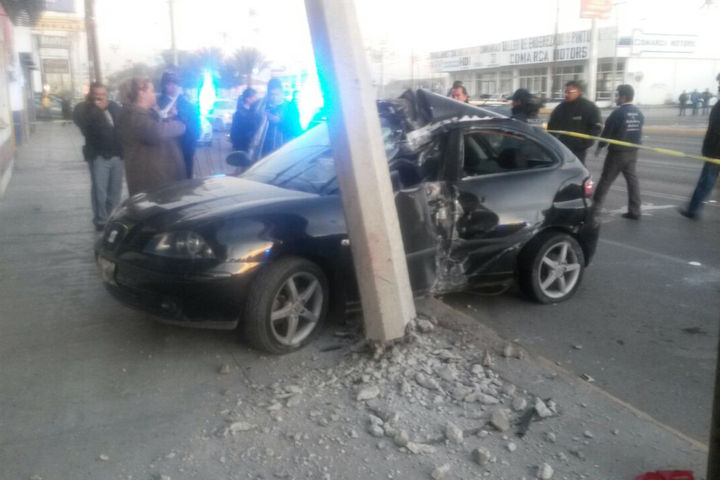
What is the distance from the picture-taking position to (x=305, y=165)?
5.34m

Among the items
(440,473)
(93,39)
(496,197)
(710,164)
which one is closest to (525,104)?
(710,164)

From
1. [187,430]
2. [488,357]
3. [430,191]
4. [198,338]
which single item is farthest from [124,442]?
[430,191]

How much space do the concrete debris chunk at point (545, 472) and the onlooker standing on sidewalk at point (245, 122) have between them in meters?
6.99

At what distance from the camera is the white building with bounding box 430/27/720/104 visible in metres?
54.4

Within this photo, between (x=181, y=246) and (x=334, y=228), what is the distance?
3.22 feet

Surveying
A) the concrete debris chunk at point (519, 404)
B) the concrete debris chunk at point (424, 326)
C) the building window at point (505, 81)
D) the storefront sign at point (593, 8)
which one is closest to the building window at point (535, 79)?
the building window at point (505, 81)

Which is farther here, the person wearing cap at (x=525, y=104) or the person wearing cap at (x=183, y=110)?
the person wearing cap at (x=525, y=104)

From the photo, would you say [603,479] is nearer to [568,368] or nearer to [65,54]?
[568,368]

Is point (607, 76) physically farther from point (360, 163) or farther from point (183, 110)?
point (360, 163)

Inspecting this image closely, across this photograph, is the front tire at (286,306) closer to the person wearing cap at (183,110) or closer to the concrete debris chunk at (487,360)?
the concrete debris chunk at (487,360)

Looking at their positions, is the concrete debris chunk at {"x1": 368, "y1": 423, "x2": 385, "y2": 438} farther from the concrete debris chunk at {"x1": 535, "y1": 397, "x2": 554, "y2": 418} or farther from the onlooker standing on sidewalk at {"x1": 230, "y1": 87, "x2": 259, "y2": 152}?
the onlooker standing on sidewalk at {"x1": 230, "y1": 87, "x2": 259, "y2": 152}

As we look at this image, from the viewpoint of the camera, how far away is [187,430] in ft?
11.8

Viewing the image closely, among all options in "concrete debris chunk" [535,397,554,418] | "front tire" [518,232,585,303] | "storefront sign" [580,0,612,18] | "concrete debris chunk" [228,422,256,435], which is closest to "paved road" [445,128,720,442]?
"front tire" [518,232,585,303]

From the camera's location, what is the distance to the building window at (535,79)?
201 ft
